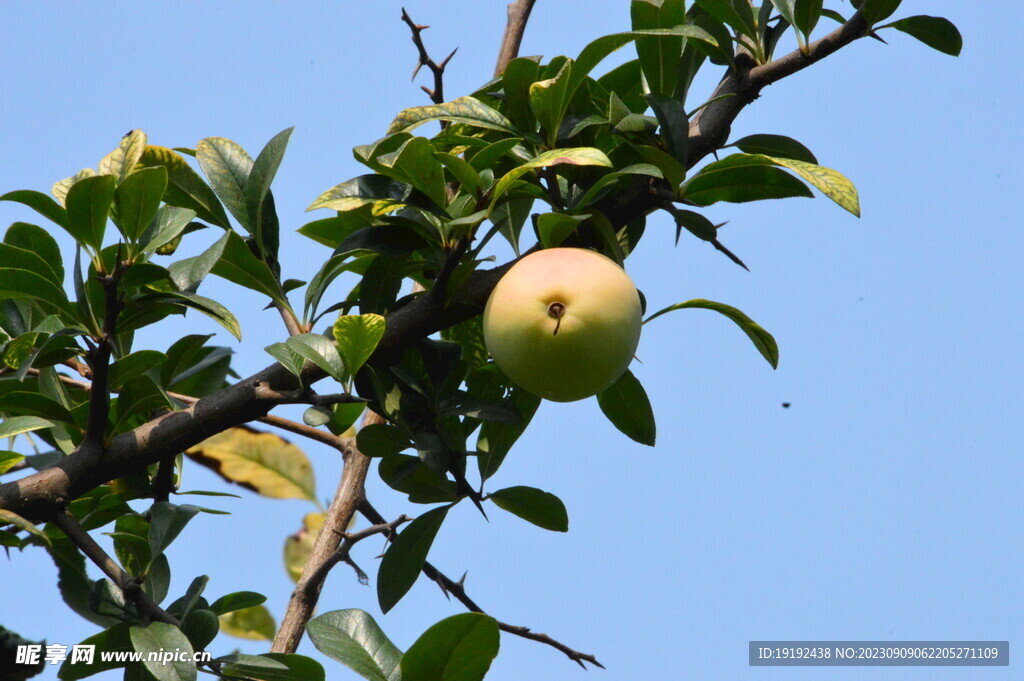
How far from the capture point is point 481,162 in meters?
1.03

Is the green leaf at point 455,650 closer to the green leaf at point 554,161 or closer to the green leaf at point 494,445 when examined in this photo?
the green leaf at point 494,445

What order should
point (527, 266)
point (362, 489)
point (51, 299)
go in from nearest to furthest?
point (527, 266)
point (51, 299)
point (362, 489)

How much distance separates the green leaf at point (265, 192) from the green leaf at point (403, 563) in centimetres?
40

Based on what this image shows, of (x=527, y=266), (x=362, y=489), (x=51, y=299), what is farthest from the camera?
(x=362, y=489)

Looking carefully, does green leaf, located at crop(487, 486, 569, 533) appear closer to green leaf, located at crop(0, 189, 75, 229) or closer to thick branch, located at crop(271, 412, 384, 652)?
thick branch, located at crop(271, 412, 384, 652)

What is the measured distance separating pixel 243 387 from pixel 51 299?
23 cm

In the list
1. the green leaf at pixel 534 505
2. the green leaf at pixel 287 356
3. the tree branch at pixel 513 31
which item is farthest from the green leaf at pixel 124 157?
the tree branch at pixel 513 31

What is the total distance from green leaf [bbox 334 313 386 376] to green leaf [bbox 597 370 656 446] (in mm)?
320

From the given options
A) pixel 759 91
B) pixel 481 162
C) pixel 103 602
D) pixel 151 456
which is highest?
pixel 759 91

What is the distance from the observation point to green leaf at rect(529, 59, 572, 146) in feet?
3.34

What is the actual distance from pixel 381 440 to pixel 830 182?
60 centimetres

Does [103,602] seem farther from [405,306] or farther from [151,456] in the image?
[405,306]

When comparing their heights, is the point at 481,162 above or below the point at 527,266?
above

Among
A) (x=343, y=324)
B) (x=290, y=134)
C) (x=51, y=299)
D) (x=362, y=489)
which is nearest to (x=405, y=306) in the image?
(x=343, y=324)
